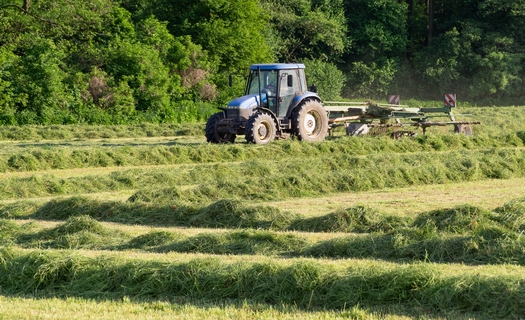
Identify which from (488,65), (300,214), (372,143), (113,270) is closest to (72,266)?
(113,270)

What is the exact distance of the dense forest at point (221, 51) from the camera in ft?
102

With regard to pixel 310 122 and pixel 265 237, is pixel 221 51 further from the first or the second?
pixel 265 237

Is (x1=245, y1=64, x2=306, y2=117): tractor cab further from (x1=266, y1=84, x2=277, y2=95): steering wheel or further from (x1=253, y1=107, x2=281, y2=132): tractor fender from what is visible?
(x1=253, y1=107, x2=281, y2=132): tractor fender

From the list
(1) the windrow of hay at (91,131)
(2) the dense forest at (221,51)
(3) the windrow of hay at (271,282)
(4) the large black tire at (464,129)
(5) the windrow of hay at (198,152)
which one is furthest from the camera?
(2) the dense forest at (221,51)

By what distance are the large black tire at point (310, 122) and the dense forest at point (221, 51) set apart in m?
11.0

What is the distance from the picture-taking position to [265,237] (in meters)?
10.1

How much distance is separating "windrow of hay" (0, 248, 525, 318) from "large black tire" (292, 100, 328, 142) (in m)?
13.4

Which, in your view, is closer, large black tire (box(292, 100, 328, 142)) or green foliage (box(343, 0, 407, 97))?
large black tire (box(292, 100, 328, 142))

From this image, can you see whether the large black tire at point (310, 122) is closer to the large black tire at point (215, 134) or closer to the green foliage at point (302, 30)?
the large black tire at point (215, 134)

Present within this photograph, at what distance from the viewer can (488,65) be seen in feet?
166

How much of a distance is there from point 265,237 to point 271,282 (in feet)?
7.14

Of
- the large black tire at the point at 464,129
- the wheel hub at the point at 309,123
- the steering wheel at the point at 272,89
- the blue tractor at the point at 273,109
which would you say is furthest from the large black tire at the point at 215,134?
the large black tire at the point at 464,129

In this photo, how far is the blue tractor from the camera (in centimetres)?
2148

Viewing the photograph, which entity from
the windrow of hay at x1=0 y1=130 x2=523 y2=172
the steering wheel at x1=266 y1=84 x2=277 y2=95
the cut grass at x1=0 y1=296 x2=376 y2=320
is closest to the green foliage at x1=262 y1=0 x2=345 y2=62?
the steering wheel at x1=266 y1=84 x2=277 y2=95
